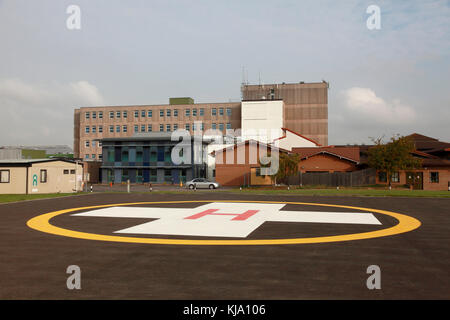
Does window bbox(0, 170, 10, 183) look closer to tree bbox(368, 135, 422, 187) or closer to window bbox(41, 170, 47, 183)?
window bbox(41, 170, 47, 183)

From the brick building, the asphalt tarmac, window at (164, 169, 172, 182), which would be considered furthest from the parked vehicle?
the brick building

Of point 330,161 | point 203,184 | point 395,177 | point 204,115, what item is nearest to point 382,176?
point 395,177

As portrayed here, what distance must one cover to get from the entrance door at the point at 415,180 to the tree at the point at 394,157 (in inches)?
51.4

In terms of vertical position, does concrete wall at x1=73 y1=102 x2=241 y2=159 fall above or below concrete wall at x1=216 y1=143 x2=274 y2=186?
above

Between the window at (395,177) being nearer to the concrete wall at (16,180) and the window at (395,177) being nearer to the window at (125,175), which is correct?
the window at (125,175)

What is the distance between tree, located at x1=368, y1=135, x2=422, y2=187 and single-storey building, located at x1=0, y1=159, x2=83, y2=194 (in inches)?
Result: 1448

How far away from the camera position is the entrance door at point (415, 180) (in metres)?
49.7

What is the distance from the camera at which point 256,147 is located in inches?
2128

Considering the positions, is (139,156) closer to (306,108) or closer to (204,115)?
(204,115)

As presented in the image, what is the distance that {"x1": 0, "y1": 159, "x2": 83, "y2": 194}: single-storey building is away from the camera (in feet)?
119

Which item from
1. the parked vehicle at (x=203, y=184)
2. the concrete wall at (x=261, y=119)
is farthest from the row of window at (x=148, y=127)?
the parked vehicle at (x=203, y=184)
